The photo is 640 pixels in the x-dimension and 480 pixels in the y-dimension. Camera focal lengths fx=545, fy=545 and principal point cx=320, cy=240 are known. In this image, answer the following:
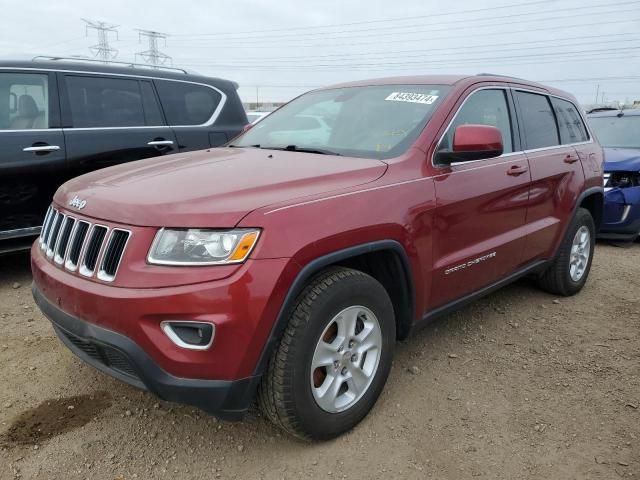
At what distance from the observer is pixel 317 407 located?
242 centimetres

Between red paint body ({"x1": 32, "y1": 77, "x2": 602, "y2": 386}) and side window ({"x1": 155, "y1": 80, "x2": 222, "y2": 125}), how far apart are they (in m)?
→ 2.37

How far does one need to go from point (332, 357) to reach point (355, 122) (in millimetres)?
1500

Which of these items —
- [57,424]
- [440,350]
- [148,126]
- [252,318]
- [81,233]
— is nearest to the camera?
[252,318]

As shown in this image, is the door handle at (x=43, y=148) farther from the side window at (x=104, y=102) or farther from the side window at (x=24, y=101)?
the side window at (x=104, y=102)

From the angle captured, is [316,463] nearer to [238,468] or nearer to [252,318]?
[238,468]

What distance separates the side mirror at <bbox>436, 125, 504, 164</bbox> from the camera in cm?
285

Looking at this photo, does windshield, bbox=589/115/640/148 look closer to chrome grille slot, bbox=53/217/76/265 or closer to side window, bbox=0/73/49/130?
side window, bbox=0/73/49/130

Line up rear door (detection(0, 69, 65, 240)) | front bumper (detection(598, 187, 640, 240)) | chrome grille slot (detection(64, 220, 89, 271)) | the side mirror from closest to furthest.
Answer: chrome grille slot (detection(64, 220, 89, 271)) → the side mirror → rear door (detection(0, 69, 65, 240)) → front bumper (detection(598, 187, 640, 240))

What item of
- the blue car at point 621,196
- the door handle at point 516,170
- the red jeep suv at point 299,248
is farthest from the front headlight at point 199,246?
the blue car at point 621,196

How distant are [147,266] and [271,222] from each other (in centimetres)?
51

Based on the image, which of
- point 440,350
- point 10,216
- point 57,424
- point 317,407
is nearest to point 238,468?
point 317,407

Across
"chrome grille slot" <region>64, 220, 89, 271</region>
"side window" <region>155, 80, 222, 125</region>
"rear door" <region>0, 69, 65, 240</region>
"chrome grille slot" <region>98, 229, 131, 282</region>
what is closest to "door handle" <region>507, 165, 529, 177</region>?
"chrome grille slot" <region>98, 229, 131, 282</region>

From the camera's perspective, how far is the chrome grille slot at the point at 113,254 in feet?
7.16

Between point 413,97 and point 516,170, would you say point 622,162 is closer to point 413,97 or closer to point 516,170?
point 516,170
